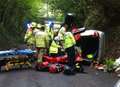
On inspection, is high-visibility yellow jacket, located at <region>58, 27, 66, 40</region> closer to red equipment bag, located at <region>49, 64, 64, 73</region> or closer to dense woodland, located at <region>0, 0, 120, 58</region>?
red equipment bag, located at <region>49, 64, 64, 73</region>

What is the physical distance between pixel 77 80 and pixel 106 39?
8.92 meters

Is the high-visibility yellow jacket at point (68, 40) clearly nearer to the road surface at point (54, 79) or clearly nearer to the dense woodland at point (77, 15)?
the road surface at point (54, 79)

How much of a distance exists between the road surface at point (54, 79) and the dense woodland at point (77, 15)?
186 inches

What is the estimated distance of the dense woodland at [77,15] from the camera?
26866 millimetres

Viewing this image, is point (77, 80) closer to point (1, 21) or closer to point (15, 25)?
point (1, 21)

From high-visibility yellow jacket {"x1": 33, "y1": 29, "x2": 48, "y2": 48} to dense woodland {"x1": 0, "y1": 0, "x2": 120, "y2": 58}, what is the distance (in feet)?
12.9

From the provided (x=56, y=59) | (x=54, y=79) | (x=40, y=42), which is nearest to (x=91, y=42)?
(x=56, y=59)

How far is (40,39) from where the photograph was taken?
22703 mm

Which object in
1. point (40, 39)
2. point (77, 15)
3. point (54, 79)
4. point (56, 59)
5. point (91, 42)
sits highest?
point (40, 39)

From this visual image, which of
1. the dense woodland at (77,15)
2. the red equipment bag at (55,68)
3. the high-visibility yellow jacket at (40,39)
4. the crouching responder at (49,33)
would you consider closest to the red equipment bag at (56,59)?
the high-visibility yellow jacket at (40,39)

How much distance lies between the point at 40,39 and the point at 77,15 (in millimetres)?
20932

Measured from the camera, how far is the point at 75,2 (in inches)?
1774

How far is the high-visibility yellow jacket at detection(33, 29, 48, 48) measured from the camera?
22.7 meters

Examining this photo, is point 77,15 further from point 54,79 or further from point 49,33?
point 54,79
